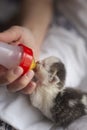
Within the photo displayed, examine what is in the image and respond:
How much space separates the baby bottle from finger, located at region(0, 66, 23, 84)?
0.5 inches

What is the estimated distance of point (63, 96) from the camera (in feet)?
2.70

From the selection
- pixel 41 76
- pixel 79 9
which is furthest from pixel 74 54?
pixel 41 76

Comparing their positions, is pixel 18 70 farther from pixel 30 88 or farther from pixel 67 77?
pixel 67 77

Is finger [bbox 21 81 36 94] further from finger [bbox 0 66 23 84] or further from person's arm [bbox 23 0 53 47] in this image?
person's arm [bbox 23 0 53 47]

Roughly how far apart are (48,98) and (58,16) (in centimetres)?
59

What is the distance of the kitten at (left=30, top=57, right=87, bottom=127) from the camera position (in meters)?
0.81

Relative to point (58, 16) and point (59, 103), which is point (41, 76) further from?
point (58, 16)

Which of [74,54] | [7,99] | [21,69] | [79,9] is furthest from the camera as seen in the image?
[79,9]

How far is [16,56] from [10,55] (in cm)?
1

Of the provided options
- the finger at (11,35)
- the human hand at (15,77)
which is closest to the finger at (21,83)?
the human hand at (15,77)

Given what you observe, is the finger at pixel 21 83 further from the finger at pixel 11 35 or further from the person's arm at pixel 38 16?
the person's arm at pixel 38 16

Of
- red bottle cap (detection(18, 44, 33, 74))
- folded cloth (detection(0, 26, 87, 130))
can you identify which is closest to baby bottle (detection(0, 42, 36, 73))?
red bottle cap (detection(18, 44, 33, 74))

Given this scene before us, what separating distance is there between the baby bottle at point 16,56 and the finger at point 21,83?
17mm

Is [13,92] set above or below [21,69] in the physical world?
below
